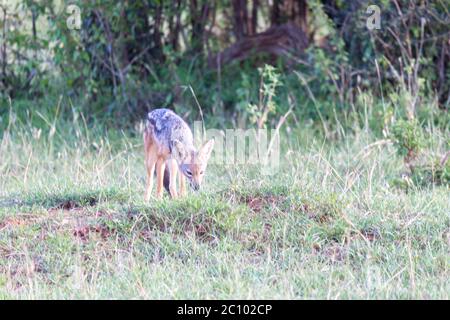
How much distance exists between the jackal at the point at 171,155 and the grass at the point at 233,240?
19cm

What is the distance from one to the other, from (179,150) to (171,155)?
0.14 meters

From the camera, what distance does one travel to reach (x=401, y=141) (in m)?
8.50

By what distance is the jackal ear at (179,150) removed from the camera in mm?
7421

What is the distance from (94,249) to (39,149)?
3638 mm

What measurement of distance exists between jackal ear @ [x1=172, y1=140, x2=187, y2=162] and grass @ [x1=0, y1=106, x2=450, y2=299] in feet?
1.13

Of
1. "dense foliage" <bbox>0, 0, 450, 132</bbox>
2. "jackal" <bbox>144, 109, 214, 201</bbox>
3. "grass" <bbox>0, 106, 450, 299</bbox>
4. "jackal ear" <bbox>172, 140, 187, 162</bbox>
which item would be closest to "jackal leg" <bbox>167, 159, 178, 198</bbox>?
"jackal" <bbox>144, 109, 214, 201</bbox>

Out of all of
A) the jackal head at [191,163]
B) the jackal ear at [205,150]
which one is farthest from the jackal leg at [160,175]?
the jackal ear at [205,150]

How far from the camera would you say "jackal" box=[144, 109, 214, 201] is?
7.47 m

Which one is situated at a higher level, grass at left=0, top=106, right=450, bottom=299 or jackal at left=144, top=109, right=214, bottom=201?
jackal at left=144, top=109, right=214, bottom=201

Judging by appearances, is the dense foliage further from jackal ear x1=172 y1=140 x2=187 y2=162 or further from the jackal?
jackal ear x1=172 y1=140 x2=187 y2=162

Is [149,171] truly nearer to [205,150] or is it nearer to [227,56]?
[205,150]

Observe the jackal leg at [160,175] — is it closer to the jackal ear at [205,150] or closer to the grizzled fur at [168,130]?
the grizzled fur at [168,130]

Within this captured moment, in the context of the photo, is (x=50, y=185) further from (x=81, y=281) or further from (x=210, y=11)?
(x=210, y=11)

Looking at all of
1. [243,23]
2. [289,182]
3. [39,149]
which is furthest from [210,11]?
[289,182]
